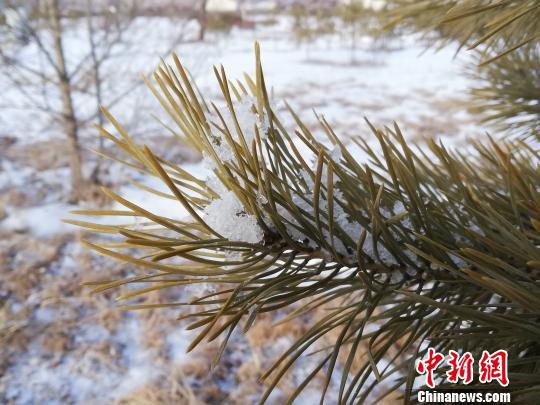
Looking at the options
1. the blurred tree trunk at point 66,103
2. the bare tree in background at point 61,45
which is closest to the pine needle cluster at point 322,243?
the bare tree in background at point 61,45

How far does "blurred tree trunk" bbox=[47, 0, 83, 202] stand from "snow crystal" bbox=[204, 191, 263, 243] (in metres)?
2.58

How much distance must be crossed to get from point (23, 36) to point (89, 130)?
0.81 meters

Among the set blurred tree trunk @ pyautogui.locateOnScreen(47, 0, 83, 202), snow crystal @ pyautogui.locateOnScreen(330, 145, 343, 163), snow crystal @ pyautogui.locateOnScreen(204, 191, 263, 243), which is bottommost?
snow crystal @ pyautogui.locateOnScreen(204, 191, 263, 243)

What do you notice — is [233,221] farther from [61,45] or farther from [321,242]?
[61,45]

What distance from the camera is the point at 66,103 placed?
8.63 ft

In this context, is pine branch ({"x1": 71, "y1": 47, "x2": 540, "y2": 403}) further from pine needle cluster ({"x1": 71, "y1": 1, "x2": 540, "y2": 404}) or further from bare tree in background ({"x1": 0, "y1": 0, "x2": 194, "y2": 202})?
bare tree in background ({"x1": 0, "y1": 0, "x2": 194, "y2": 202})

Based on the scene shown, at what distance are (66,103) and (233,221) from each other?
8.83ft

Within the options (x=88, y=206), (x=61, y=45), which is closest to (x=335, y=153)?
(x=61, y=45)

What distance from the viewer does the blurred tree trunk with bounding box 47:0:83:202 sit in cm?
243

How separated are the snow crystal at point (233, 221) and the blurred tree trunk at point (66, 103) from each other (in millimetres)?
2576

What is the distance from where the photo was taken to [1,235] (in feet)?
8.11

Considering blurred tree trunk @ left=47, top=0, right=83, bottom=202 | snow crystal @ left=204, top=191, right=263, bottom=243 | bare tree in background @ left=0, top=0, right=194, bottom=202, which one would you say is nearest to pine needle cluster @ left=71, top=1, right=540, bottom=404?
snow crystal @ left=204, top=191, right=263, bottom=243

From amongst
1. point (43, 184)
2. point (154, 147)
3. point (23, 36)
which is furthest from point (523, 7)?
point (154, 147)

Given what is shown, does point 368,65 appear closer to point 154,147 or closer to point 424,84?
point 424,84
